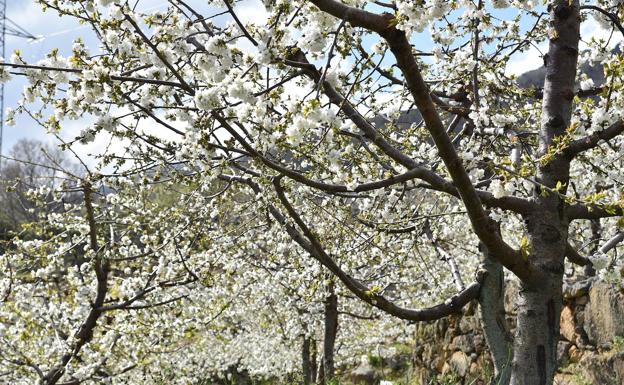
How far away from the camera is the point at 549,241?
3.11 metres

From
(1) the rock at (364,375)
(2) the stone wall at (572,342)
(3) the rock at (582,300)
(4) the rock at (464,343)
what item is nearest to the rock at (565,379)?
(2) the stone wall at (572,342)

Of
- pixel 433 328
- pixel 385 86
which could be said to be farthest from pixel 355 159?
pixel 433 328

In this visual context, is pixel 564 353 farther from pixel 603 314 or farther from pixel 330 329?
pixel 330 329

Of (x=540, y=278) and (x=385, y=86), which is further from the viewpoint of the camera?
(x=385, y=86)

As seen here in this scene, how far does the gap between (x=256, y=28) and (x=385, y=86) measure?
1742 millimetres

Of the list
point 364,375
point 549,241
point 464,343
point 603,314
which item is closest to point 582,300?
point 603,314

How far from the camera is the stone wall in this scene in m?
7.32

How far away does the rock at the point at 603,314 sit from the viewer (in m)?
7.50

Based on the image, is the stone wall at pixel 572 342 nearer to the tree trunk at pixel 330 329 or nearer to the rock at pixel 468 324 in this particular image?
the rock at pixel 468 324

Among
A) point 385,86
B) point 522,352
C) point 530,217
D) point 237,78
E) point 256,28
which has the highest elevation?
Result: point 385,86

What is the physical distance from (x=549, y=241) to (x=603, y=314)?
553 centimetres

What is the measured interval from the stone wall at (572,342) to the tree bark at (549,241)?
336cm

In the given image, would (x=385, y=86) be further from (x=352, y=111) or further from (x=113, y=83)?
(x=113, y=83)

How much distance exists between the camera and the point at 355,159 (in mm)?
3230
